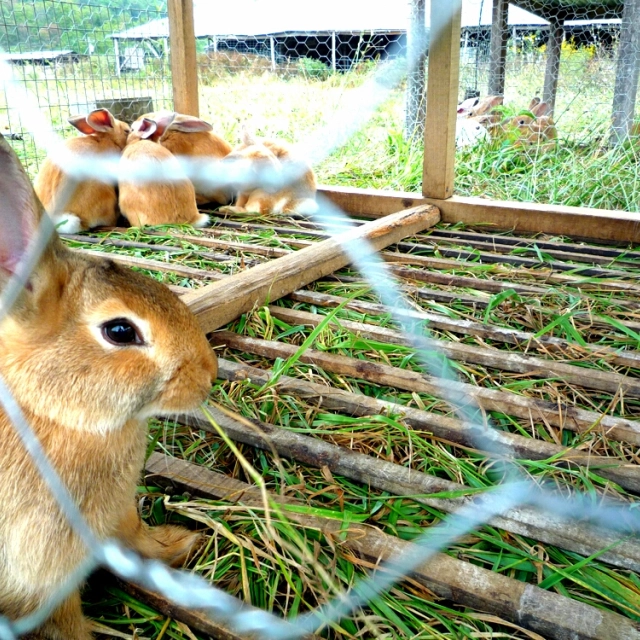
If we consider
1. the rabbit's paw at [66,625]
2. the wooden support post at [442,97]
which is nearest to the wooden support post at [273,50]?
the wooden support post at [442,97]

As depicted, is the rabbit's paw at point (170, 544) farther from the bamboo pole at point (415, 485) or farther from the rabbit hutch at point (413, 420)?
the bamboo pole at point (415, 485)

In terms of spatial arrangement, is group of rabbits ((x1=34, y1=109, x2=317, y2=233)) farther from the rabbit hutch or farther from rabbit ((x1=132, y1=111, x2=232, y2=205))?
the rabbit hutch

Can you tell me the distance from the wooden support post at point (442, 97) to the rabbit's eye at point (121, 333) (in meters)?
1.93

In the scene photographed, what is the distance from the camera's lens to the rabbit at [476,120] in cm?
400

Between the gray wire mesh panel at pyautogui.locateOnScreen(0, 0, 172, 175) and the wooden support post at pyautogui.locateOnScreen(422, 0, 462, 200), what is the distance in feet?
5.26

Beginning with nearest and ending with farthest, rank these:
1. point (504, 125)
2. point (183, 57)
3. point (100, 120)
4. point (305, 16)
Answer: point (100, 120) → point (183, 57) → point (504, 125) → point (305, 16)

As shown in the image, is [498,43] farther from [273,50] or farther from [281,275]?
[281,275]

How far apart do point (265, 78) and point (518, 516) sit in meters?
4.25

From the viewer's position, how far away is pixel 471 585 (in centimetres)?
90

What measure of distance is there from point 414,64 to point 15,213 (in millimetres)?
3983

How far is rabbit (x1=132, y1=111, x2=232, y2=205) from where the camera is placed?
319 centimetres

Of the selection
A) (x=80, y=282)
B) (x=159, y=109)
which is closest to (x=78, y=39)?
(x=159, y=109)

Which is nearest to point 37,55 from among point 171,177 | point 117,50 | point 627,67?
point 117,50

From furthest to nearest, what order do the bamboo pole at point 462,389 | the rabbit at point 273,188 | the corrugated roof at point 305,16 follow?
1. the corrugated roof at point 305,16
2. the rabbit at point 273,188
3. the bamboo pole at point 462,389
